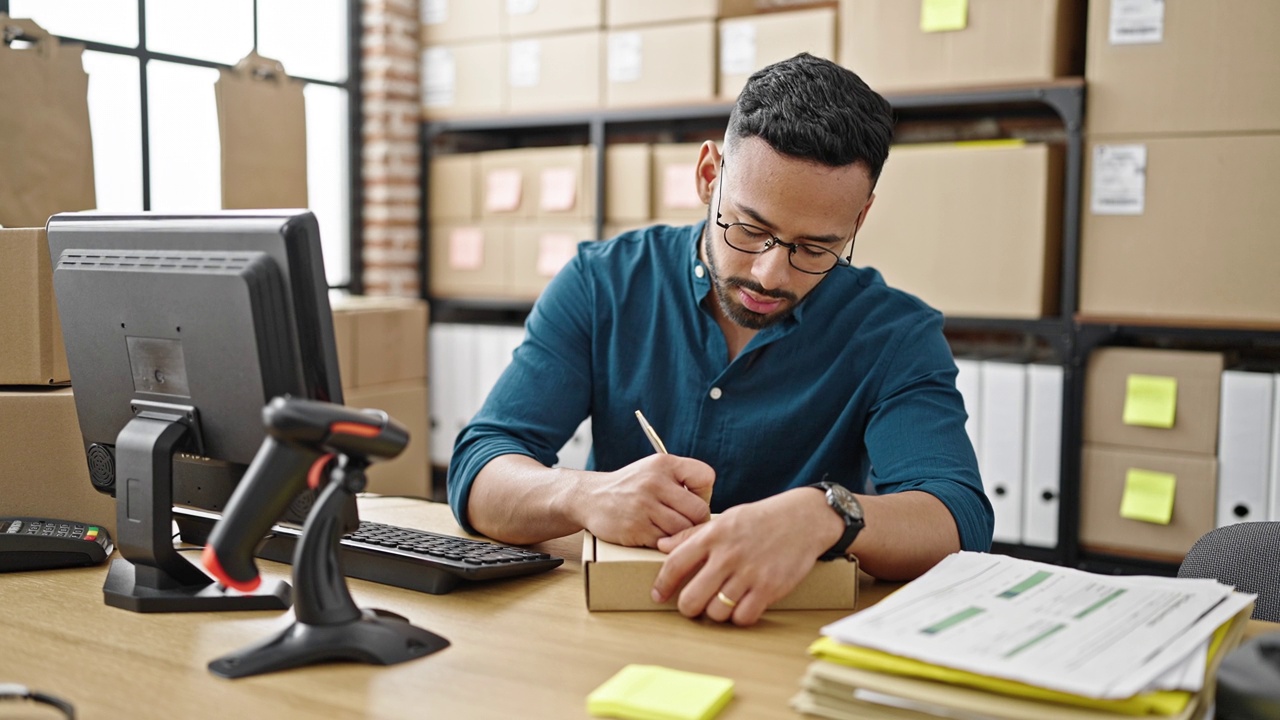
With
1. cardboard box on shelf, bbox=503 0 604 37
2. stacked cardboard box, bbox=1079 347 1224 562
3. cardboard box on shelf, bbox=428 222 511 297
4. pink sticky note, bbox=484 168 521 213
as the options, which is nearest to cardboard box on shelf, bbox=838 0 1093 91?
stacked cardboard box, bbox=1079 347 1224 562

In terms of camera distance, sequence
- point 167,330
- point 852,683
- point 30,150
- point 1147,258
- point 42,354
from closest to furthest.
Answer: point 852,683
point 167,330
point 42,354
point 30,150
point 1147,258

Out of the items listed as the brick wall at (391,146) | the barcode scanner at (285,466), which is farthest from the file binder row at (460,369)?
the barcode scanner at (285,466)

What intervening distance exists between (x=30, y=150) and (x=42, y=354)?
0.87 metres

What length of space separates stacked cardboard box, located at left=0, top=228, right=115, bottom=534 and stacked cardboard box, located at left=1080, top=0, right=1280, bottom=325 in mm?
2078

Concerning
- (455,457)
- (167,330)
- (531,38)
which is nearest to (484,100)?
(531,38)

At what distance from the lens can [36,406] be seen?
1275mm

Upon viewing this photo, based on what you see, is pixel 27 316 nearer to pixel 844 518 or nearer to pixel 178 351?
pixel 178 351

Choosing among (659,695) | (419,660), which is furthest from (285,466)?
(659,695)

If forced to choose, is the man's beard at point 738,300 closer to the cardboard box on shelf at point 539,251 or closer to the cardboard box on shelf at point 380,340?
the cardboard box on shelf at point 380,340

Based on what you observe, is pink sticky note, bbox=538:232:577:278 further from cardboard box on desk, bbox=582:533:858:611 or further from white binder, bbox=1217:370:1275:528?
cardboard box on desk, bbox=582:533:858:611

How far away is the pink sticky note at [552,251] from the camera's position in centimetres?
314

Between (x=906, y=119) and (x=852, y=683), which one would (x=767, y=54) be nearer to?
(x=906, y=119)

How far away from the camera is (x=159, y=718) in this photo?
2.59 feet

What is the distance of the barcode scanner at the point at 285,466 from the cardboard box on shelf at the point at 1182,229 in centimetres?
201
